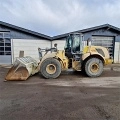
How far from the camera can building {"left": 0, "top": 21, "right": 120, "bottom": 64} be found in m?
17.2

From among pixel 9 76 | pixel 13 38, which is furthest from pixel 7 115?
pixel 13 38

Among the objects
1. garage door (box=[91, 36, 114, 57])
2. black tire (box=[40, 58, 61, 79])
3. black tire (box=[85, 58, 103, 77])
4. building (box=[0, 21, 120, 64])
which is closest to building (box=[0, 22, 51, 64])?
building (box=[0, 21, 120, 64])

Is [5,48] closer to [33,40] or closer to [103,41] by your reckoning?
[33,40]

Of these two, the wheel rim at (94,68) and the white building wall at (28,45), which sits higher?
the white building wall at (28,45)

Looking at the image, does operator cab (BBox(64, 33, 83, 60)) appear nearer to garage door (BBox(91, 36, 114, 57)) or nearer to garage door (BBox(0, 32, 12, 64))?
garage door (BBox(91, 36, 114, 57))

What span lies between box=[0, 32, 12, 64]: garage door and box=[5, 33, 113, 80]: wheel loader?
7408mm

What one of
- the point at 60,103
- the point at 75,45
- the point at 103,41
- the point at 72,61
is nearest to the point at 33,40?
the point at 103,41

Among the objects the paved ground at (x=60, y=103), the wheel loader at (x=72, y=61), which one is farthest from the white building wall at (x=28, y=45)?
the paved ground at (x=60, y=103)

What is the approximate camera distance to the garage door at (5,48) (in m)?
17.2

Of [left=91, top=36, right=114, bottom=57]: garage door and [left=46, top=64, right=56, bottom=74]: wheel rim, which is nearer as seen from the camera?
[left=46, top=64, right=56, bottom=74]: wheel rim

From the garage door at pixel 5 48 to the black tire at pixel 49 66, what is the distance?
847 cm

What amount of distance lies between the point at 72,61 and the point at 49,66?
1515 mm

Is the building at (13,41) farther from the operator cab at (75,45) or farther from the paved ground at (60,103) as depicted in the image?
the paved ground at (60,103)

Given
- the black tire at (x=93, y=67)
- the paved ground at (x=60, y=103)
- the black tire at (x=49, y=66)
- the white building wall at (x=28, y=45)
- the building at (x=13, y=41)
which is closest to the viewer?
the paved ground at (x=60, y=103)
